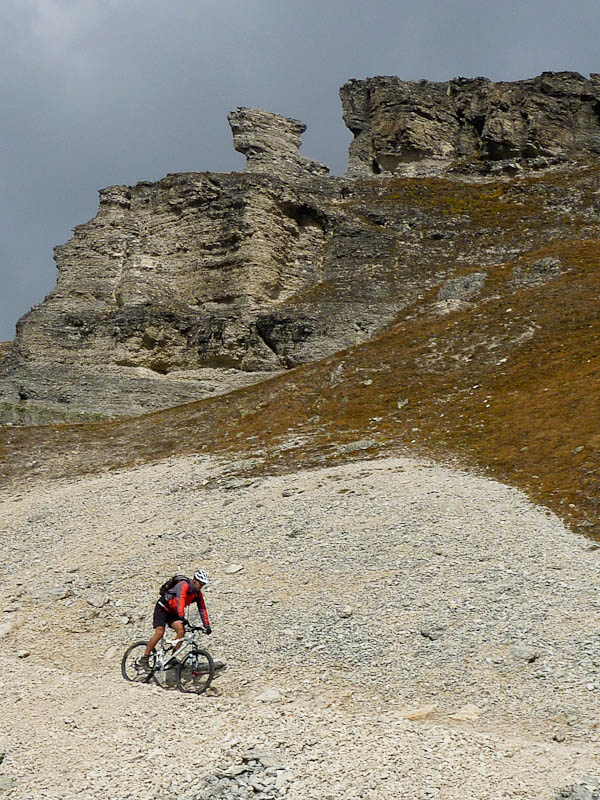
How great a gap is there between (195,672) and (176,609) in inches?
40.0

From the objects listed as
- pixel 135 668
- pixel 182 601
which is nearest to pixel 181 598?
pixel 182 601

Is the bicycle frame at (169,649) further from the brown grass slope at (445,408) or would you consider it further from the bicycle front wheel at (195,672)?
the brown grass slope at (445,408)

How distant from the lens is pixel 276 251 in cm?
4459

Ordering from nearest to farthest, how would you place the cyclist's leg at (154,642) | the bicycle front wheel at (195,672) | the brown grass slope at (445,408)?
the bicycle front wheel at (195,672) < the cyclist's leg at (154,642) < the brown grass slope at (445,408)

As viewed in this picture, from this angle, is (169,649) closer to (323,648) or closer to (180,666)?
(180,666)

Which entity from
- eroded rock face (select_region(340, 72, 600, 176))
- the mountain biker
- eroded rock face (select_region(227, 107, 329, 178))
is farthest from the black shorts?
Result: eroded rock face (select_region(340, 72, 600, 176))

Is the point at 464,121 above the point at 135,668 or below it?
above

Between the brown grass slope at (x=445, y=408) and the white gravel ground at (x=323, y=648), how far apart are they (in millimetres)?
2081

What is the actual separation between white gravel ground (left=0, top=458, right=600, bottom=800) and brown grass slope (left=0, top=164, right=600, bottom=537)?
2.08 m

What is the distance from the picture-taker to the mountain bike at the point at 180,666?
1077 cm

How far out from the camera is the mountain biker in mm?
11148

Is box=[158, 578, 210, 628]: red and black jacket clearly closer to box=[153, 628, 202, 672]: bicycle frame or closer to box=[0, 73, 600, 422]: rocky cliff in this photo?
box=[153, 628, 202, 672]: bicycle frame

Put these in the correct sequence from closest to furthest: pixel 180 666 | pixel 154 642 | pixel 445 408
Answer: pixel 180 666 < pixel 154 642 < pixel 445 408

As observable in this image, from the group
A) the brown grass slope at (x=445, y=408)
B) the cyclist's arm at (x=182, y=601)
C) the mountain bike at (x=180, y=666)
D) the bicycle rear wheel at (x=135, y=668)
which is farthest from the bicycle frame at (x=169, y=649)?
the brown grass slope at (x=445, y=408)
